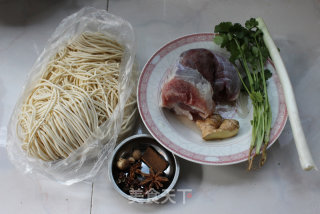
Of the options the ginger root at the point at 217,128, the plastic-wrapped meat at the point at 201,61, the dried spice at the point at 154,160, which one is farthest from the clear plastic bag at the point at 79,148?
the ginger root at the point at 217,128

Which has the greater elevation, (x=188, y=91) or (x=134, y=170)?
(x=188, y=91)

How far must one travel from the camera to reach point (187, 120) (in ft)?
4.71

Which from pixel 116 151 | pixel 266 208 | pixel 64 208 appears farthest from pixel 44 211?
pixel 266 208

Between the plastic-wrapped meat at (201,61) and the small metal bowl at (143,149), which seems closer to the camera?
the small metal bowl at (143,149)

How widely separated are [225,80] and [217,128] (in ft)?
0.74

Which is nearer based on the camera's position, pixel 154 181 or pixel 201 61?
pixel 154 181

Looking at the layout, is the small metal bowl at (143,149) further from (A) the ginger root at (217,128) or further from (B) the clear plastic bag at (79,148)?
(A) the ginger root at (217,128)

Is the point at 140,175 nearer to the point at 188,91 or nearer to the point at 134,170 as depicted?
the point at 134,170

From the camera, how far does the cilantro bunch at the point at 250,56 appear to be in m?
1.35

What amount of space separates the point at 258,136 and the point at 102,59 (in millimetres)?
779

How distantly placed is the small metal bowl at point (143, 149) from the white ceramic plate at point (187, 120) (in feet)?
0.27

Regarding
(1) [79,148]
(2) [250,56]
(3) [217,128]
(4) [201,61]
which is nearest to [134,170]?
(1) [79,148]

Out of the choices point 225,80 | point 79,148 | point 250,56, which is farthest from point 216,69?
point 79,148

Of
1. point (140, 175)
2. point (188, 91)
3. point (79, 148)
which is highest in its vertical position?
point (188, 91)
